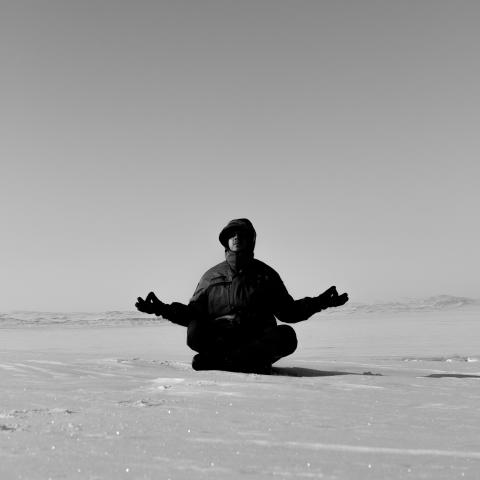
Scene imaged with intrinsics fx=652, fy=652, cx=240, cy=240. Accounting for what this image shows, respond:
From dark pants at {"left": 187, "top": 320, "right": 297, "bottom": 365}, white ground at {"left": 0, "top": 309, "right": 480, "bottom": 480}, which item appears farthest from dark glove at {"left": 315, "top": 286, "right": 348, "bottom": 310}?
white ground at {"left": 0, "top": 309, "right": 480, "bottom": 480}

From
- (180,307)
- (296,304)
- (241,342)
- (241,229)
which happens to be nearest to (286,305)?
(296,304)

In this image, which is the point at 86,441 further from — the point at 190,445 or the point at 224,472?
the point at 224,472

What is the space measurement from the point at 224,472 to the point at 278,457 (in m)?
0.26

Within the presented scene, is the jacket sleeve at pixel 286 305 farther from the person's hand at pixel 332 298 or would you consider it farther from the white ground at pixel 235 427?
the white ground at pixel 235 427

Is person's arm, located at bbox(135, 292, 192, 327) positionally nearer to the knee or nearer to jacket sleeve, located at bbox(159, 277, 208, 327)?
jacket sleeve, located at bbox(159, 277, 208, 327)

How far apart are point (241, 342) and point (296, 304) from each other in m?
0.62

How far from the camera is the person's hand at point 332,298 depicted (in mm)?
5082

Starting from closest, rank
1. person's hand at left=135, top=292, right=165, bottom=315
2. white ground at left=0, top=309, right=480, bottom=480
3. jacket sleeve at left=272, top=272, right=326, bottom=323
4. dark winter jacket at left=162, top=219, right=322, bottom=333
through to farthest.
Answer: white ground at left=0, top=309, right=480, bottom=480
person's hand at left=135, top=292, right=165, bottom=315
dark winter jacket at left=162, top=219, right=322, bottom=333
jacket sleeve at left=272, top=272, right=326, bottom=323

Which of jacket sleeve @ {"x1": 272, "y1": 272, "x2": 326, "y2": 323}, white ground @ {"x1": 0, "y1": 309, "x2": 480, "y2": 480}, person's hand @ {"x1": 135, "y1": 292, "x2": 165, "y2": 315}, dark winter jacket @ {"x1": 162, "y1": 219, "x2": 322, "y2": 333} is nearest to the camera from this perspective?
white ground @ {"x1": 0, "y1": 309, "x2": 480, "y2": 480}

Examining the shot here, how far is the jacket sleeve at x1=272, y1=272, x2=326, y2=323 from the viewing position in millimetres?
5363

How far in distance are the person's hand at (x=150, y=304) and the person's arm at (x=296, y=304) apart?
100 cm

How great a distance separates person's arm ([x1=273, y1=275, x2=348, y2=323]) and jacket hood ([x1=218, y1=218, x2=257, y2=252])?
1.35 feet

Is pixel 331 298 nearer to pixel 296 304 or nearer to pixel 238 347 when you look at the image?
pixel 296 304

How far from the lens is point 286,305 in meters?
5.46
